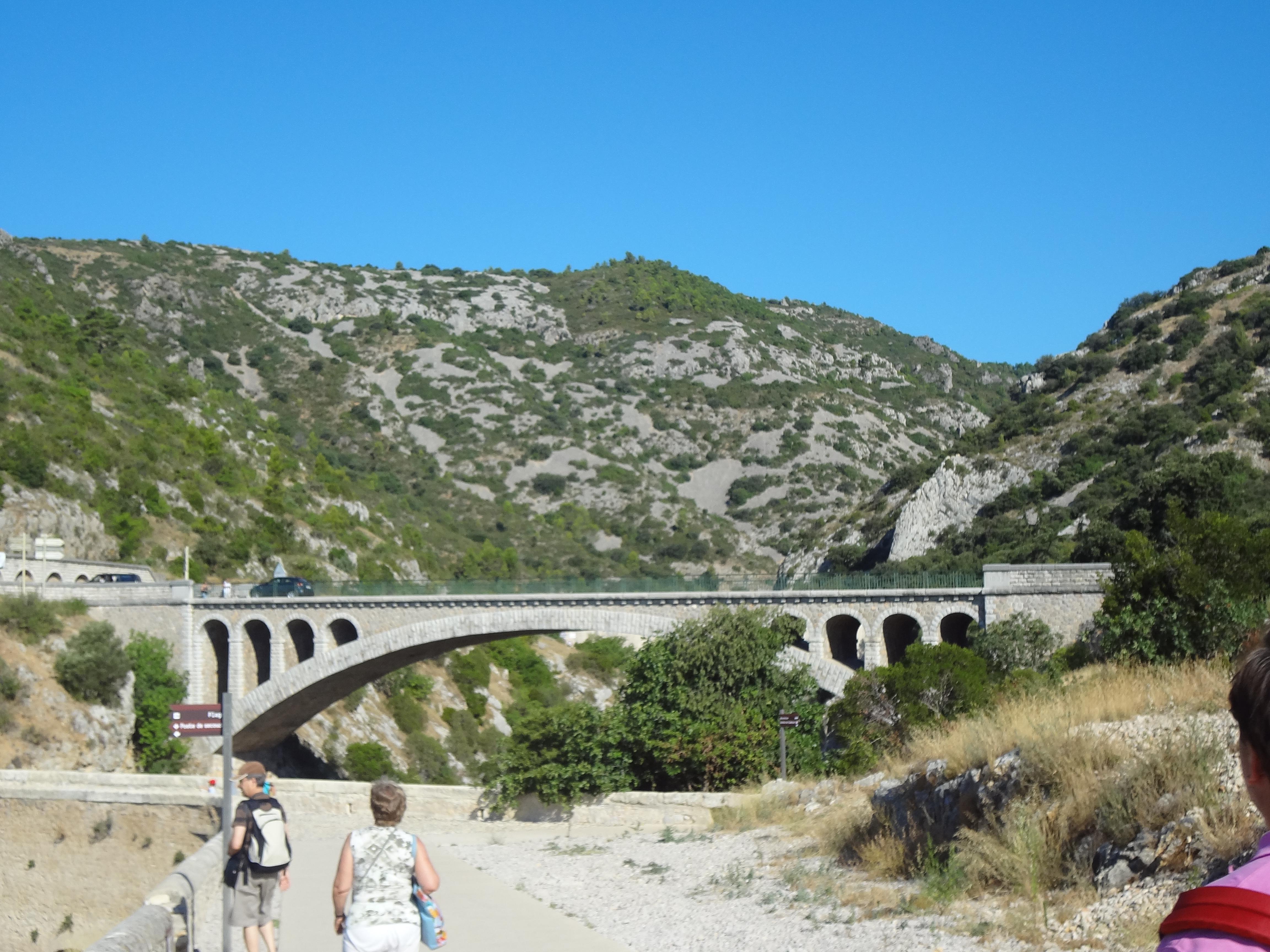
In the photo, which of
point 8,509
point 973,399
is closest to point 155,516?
point 8,509

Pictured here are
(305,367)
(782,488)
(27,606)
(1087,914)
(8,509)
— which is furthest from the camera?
(305,367)

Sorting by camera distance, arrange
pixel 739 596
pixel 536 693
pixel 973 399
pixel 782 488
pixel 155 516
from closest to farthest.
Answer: pixel 739 596
pixel 155 516
pixel 536 693
pixel 782 488
pixel 973 399

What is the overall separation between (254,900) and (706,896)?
487 centimetres

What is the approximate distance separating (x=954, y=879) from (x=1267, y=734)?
330 inches

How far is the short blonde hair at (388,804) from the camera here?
6.26 m

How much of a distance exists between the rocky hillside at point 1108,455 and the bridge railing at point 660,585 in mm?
5153

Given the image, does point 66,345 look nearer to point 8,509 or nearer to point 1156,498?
point 8,509

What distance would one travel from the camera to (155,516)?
57.3 m

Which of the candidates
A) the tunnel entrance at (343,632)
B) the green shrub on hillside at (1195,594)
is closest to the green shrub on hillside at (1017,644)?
the green shrub on hillside at (1195,594)

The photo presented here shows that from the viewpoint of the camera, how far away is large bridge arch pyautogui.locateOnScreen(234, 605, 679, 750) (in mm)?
37562

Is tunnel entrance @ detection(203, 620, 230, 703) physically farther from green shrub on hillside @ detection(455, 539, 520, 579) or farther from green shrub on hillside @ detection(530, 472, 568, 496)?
green shrub on hillside @ detection(530, 472, 568, 496)

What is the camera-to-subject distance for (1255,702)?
6.48 ft

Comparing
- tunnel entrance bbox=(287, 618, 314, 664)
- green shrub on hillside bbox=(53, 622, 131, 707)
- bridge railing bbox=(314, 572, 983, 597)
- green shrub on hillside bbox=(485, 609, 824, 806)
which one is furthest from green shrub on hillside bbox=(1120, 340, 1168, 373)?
green shrub on hillside bbox=(53, 622, 131, 707)

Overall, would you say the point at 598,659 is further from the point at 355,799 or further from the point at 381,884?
the point at 381,884
